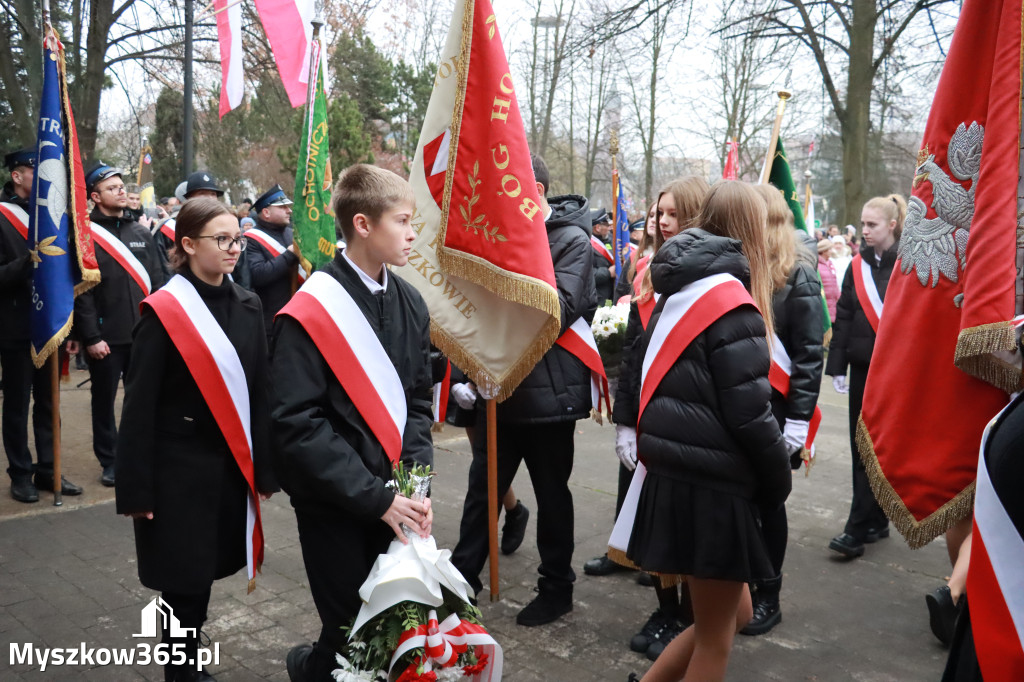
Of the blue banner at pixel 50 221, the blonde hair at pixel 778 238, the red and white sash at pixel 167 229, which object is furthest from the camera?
the red and white sash at pixel 167 229

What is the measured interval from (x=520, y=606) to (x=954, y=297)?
2564 mm

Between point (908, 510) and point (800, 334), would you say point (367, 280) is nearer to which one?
Answer: point (908, 510)

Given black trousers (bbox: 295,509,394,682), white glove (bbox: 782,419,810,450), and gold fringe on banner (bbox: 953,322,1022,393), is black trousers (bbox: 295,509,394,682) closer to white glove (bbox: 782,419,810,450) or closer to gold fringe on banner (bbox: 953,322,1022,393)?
gold fringe on banner (bbox: 953,322,1022,393)

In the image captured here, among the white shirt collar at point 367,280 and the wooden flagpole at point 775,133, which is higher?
the wooden flagpole at point 775,133

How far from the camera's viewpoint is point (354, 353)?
2.74m

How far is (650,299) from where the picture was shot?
13.8 ft

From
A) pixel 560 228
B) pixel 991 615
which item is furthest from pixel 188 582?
pixel 991 615

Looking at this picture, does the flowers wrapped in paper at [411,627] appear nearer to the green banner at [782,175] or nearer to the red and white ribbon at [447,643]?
the red and white ribbon at [447,643]

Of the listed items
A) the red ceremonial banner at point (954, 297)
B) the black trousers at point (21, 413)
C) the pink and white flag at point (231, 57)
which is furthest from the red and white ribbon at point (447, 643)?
the pink and white flag at point (231, 57)

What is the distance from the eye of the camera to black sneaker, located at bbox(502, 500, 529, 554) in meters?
5.17

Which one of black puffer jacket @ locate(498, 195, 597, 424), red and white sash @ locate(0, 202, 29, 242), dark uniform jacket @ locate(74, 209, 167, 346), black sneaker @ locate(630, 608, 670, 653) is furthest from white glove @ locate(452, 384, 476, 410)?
red and white sash @ locate(0, 202, 29, 242)

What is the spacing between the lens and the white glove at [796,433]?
4055mm

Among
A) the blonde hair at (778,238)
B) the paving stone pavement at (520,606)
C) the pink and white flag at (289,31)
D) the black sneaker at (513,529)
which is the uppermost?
the pink and white flag at (289,31)

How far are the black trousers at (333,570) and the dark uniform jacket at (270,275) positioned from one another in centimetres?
438
